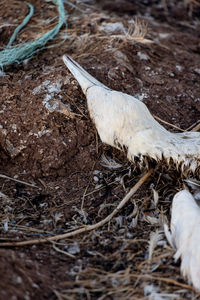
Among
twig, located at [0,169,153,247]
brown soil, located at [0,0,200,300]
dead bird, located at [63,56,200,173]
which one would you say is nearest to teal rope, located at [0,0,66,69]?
brown soil, located at [0,0,200,300]

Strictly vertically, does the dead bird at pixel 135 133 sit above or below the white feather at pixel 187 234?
above

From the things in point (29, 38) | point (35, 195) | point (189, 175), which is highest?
point (29, 38)

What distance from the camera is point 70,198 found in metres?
2.71

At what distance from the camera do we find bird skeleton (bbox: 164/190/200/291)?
2082mm

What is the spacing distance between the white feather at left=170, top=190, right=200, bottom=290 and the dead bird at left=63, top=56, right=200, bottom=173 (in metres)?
0.29

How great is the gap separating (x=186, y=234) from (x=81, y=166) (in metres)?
0.95

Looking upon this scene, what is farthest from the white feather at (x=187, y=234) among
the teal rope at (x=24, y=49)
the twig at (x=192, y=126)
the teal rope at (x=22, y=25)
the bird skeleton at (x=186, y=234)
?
the teal rope at (x=22, y=25)

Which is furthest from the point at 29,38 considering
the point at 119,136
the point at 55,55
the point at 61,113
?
the point at 119,136

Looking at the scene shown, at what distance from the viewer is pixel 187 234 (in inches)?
85.9

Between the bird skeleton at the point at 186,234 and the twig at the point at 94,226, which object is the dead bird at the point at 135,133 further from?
the bird skeleton at the point at 186,234

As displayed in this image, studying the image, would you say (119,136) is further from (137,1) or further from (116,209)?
(137,1)

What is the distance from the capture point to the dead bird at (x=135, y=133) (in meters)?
2.60

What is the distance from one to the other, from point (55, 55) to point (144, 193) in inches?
61.1

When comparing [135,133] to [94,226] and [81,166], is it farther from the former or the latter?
[94,226]
